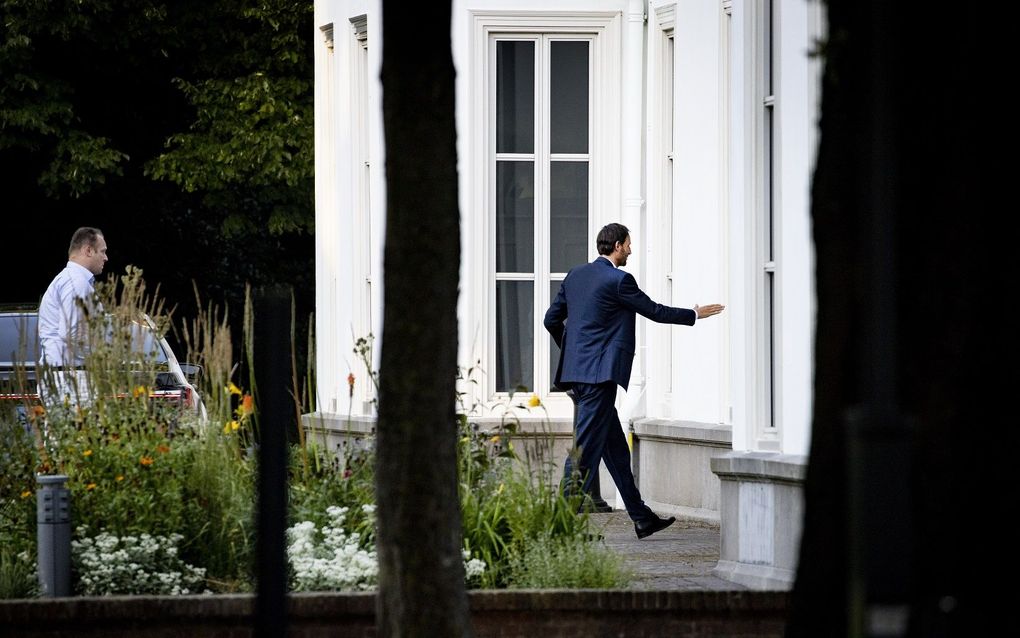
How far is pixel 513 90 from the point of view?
13461mm

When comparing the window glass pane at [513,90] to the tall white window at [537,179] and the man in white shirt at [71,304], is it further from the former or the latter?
the man in white shirt at [71,304]

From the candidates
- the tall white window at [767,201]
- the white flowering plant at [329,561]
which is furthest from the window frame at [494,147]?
the white flowering plant at [329,561]

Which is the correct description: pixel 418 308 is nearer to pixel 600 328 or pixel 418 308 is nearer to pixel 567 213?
pixel 600 328

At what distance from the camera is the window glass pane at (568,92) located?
44.2 feet

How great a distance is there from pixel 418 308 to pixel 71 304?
5310 mm

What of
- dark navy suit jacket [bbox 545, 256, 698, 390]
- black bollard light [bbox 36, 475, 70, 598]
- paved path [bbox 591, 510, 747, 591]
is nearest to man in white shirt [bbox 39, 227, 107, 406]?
black bollard light [bbox 36, 475, 70, 598]

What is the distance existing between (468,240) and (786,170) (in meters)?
5.25

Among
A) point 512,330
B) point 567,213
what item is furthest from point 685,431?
point 567,213

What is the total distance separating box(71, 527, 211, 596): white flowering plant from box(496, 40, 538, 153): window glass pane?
20.6 feet

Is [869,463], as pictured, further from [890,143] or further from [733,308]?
[733,308]

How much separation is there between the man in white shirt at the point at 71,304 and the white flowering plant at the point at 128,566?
1.40m

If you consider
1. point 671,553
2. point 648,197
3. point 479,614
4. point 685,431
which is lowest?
point 671,553

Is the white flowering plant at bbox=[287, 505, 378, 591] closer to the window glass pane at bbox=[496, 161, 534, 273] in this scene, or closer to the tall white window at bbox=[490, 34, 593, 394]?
the tall white window at bbox=[490, 34, 593, 394]

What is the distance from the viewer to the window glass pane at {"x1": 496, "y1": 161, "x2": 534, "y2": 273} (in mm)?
13453
